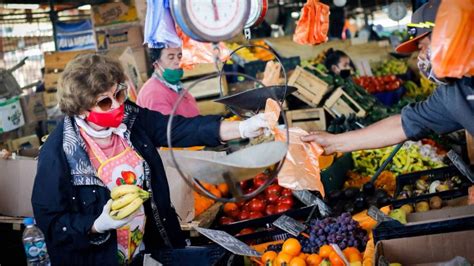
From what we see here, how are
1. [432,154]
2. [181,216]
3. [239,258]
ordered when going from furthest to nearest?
[432,154], [181,216], [239,258]

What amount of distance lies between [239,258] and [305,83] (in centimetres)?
323

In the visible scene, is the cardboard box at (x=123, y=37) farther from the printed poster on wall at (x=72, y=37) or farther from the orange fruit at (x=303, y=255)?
the orange fruit at (x=303, y=255)

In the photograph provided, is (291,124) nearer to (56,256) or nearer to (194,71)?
(194,71)

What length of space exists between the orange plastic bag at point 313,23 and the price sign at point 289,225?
3.43 feet

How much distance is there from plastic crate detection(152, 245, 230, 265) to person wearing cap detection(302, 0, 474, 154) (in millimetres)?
698

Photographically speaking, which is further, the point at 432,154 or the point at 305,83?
the point at 305,83

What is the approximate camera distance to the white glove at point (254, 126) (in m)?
2.87

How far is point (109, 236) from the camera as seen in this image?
3010 millimetres

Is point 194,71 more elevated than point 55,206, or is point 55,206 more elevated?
point 55,206

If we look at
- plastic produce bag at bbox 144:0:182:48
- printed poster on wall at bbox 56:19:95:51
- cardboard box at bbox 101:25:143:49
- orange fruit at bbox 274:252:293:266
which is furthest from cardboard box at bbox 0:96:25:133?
orange fruit at bbox 274:252:293:266

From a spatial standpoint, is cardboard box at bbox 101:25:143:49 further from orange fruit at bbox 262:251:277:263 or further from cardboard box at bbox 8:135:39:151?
orange fruit at bbox 262:251:277:263

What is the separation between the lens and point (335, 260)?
3262mm

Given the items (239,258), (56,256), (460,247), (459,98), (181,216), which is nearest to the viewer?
(459,98)

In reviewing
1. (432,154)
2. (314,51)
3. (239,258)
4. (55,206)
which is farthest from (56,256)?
(314,51)
